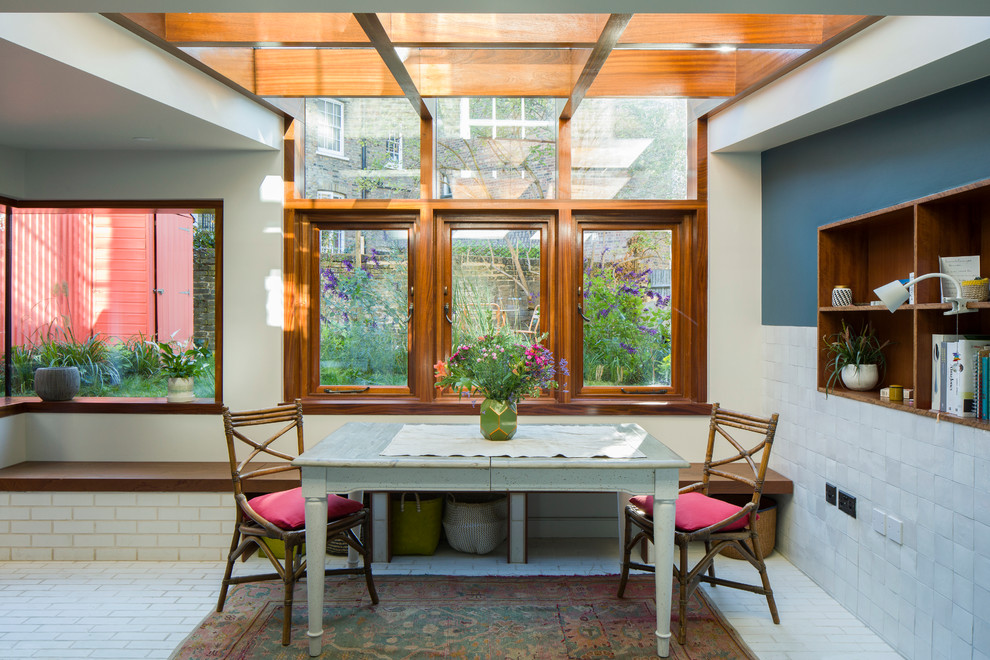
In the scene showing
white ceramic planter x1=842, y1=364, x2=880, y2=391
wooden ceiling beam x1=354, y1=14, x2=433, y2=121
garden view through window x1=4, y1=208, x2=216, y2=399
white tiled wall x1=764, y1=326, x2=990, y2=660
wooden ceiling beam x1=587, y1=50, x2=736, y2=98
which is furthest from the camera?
garden view through window x1=4, y1=208, x2=216, y2=399

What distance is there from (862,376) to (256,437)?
3.59 meters

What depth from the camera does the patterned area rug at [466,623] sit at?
110 inches

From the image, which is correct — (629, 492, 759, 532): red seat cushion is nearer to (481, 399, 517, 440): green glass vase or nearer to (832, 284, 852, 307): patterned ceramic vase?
(481, 399, 517, 440): green glass vase

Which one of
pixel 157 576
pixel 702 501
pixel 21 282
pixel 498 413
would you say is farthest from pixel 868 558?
pixel 21 282

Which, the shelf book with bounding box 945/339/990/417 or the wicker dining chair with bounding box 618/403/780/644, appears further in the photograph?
the wicker dining chair with bounding box 618/403/780/644

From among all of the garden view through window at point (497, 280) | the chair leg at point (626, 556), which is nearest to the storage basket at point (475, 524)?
the chair leg at point (626, 556)

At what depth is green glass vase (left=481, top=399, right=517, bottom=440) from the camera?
125 inches

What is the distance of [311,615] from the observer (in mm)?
2764

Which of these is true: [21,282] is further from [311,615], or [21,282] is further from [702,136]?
[702,136]

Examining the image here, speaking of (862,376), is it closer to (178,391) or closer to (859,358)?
(859,358)

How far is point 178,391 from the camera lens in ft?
14.1

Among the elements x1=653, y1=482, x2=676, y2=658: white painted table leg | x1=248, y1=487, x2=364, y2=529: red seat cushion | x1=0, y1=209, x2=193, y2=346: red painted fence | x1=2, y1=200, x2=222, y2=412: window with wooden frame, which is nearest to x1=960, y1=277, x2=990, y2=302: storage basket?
x1=653, y1=482, x2=676, y2=658: white painted table leg

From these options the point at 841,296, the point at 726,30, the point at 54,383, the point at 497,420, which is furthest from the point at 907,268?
the point at 54,383

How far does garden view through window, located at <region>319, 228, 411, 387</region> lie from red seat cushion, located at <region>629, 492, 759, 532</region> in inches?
76.1
